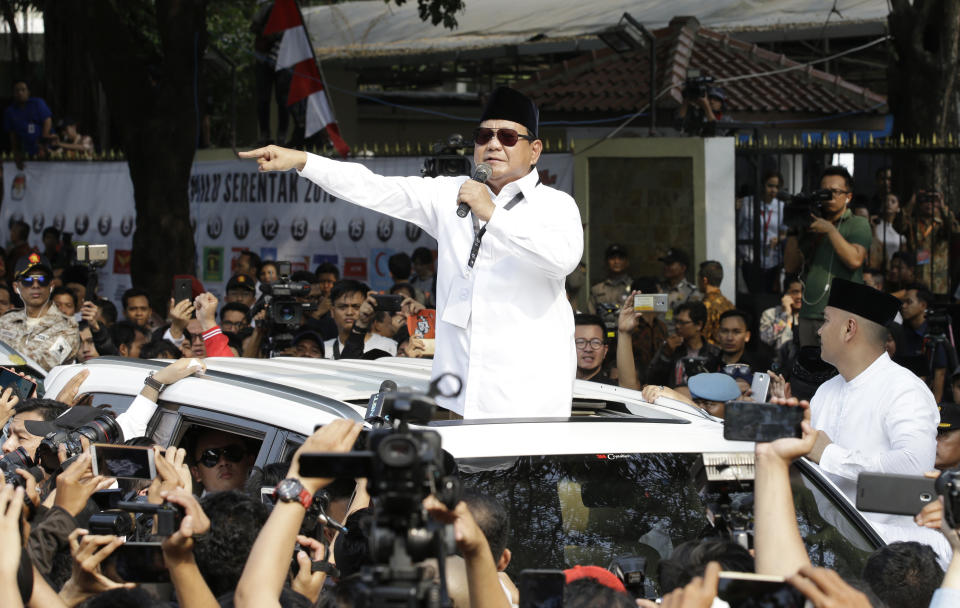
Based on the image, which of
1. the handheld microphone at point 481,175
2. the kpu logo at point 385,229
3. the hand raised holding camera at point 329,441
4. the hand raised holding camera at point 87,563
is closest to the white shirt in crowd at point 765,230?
the kpu logo at point 385,229

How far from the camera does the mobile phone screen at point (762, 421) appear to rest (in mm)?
3285

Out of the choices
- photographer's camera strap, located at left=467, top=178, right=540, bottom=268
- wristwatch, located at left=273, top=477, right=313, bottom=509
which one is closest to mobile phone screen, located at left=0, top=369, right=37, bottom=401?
photographer's camera strap, located at left=467, top=178, right=540, bottom=268

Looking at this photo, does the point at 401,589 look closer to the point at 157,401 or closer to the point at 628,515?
the point at 628,515

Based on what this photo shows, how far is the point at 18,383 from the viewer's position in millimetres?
6598

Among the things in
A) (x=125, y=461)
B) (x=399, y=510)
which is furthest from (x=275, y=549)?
(x=125, y=461)

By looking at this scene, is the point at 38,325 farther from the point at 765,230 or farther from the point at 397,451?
the point at 397,451

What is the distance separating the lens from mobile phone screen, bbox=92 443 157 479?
387cm

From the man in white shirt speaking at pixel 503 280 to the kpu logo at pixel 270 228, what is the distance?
339 inches

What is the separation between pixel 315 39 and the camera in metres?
20.4

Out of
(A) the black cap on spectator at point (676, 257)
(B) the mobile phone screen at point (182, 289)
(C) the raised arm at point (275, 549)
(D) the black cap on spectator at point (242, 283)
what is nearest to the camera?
(C) the raised arm at point (275, 549)

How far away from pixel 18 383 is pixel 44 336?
2.93 m

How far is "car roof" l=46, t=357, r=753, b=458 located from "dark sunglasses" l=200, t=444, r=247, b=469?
0.75 ft

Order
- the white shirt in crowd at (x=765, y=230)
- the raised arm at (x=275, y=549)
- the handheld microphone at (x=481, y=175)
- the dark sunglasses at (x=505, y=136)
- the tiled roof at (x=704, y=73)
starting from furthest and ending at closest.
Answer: the tiled roof at (x=704, y=73), the white shirt in crowd at (x=765, y=230), the dark sunglasses at (x=505, y=136), the handheld microphone at (x=481, y=175), the raised arm at (x=275, y=549)

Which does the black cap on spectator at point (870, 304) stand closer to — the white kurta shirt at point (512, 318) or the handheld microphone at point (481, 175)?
the white kurta shirt at point (512, 318)
